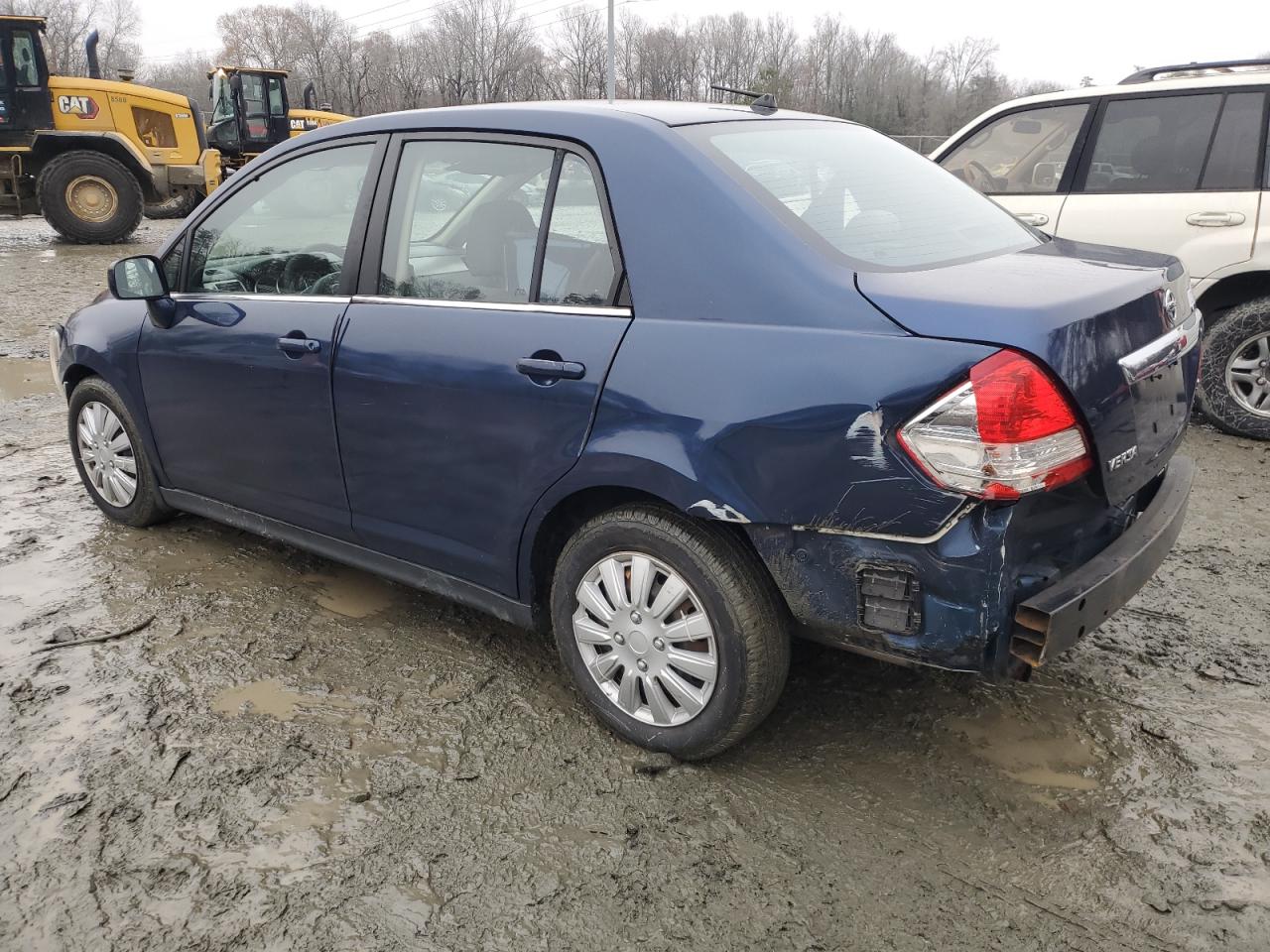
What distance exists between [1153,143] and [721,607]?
4.63m

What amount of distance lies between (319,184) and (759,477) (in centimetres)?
202

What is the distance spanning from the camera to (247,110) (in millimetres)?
20219

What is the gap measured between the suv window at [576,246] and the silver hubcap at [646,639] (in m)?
0.73

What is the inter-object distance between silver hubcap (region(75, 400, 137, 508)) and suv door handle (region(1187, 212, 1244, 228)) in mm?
5380

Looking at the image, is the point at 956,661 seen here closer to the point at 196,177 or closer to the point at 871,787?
the point at 871,787

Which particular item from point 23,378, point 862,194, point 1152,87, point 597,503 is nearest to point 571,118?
point 862,194

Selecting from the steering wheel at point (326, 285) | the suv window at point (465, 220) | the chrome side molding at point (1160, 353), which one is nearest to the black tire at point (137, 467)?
the steering wheel at point (326, 285)

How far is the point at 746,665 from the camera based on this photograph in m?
2.56

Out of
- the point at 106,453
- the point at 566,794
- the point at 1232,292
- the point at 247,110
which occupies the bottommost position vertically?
the point at 566,794

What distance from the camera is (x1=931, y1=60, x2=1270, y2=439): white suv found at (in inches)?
211

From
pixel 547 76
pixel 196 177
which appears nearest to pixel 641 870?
pixel 196 177

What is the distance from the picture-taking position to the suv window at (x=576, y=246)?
274cm

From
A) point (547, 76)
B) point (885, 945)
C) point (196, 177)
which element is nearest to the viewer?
point (885, 945)

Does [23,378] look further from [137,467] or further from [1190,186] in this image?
[1190,186]
